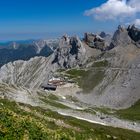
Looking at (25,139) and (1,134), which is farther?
(25,139)

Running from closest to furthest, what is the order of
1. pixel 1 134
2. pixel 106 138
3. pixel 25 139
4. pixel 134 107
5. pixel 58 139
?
pixel 1 134
pixel 25 139
pixel 58 139
pixel 106 138
pixel 134 107

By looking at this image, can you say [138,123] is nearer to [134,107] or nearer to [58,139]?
[134,107]

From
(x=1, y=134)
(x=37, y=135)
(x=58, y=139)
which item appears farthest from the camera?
(x=58, y=139)

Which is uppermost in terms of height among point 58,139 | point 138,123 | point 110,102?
point 58,139

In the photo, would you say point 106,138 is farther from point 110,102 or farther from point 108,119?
point 110,102

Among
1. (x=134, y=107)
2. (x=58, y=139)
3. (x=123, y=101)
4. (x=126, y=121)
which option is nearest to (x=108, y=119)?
(x=126, y=121)

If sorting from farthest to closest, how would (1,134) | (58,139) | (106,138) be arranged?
(106,138)
(58,139)
(1,134)

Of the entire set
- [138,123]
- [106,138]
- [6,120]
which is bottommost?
[138,123]

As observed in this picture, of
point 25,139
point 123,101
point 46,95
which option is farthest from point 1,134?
point 123,101

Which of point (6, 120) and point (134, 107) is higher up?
point (6, 120)
